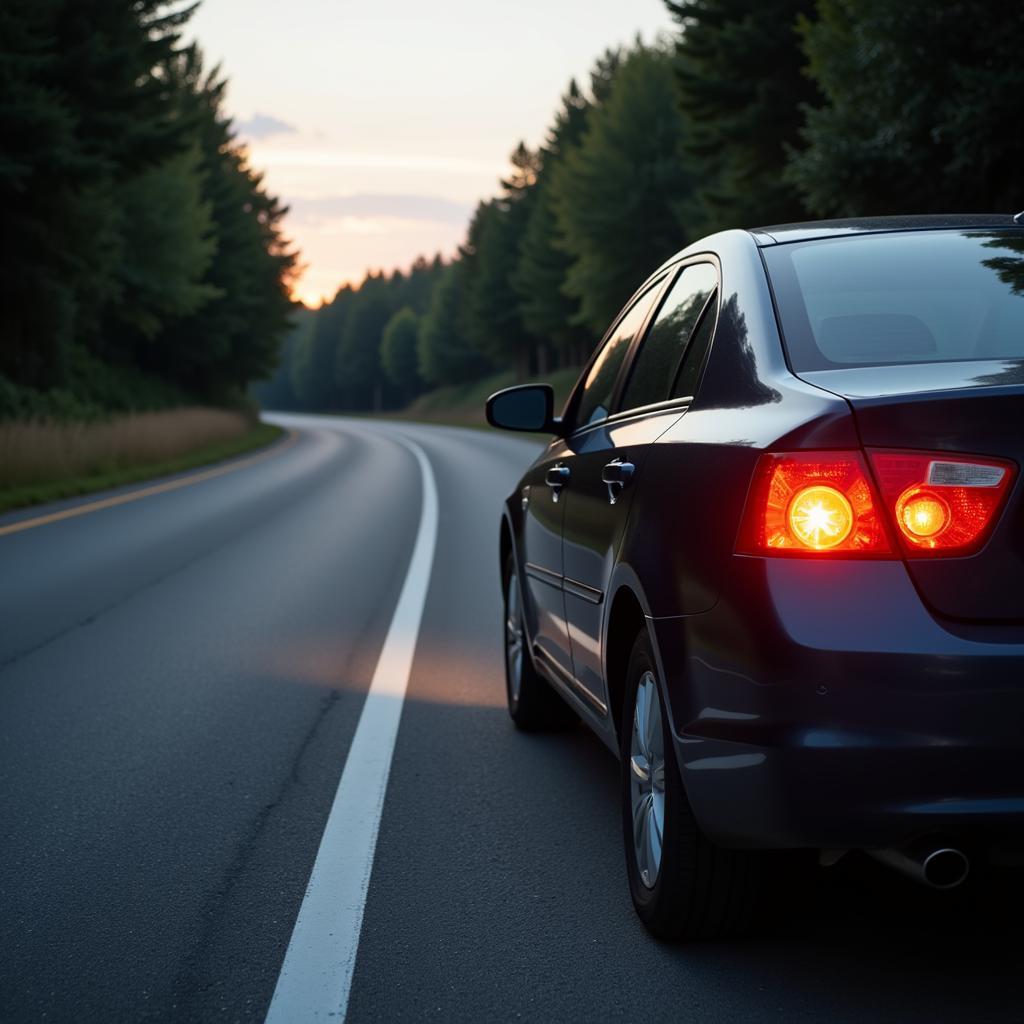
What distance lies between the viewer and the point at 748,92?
1240 inches

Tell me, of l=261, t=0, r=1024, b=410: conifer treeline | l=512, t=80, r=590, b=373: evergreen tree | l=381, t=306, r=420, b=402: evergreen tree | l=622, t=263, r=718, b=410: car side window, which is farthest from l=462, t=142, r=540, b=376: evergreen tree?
l=622, t=263, r=718, b=410: car side window

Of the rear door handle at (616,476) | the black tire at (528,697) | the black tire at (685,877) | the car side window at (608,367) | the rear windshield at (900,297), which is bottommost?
the black tire at (528,697)

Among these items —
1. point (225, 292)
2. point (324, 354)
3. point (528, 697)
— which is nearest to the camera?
point (528, 697)

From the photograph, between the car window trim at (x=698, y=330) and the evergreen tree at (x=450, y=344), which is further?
the evergreen tree at (x=450, y=344)

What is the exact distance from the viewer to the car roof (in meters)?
4.10

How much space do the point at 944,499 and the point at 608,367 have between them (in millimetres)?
2494

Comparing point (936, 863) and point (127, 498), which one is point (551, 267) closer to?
point (127, 498)

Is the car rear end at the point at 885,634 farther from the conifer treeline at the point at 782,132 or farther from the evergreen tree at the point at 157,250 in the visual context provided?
the evergreen tree at the point at 157,250

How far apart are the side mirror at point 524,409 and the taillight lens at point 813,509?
2.33 meters

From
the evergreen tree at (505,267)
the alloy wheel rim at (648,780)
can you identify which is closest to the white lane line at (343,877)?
the alloy wheel rim at (648,780)

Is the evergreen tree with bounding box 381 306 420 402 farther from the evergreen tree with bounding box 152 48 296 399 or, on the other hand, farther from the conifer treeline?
the evergreen tree with bounding box 152 48 296 399

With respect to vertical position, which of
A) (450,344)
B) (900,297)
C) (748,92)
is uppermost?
(748,92)

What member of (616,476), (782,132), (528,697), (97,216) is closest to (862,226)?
(616,476)

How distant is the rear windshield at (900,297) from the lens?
3.42 m
